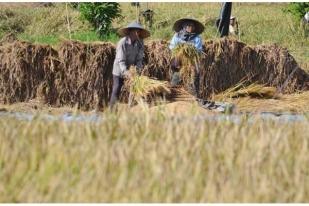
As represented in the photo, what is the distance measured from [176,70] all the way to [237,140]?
4.92 meters

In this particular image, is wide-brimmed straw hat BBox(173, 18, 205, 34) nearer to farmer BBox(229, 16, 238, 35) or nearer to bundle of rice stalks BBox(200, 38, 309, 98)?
bundle of rice stalks BBox(200, 38, 309, 98)

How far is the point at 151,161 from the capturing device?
4203mm

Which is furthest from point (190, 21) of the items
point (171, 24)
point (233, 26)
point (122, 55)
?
point (171, 24)

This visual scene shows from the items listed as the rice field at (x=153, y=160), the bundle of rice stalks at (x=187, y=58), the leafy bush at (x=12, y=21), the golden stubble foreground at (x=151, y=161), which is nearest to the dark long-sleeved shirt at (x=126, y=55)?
the bundle of rice stalks at (x=187, y=58)

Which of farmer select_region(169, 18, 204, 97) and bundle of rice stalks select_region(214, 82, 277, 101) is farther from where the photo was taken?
bundle of rice stalks select_region(214, 82, 277, 101)

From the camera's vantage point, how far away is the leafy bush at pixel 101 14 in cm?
1722

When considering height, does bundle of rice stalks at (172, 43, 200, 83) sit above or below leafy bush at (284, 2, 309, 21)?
below

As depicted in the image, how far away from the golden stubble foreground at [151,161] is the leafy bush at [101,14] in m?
12.0

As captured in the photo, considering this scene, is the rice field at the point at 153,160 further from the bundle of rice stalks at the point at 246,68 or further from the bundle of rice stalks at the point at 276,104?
the bundle of rice stalks at the point at 246,68

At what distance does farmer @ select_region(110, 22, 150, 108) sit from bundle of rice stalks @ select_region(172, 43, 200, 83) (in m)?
0.60

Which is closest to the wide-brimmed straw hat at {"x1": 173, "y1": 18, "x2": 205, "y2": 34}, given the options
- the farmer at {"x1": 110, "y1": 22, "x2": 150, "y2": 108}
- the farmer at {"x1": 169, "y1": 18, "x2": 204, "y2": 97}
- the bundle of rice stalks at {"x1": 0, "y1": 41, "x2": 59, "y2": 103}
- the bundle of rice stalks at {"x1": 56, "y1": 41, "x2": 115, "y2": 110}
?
the farmer at {"x1": 169, "y1": 18, "x2": 204, "y2": 97}

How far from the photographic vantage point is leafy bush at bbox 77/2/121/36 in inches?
678

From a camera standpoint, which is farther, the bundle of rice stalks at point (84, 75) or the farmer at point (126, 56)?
the bundle of rice stalks at point (84, 75)

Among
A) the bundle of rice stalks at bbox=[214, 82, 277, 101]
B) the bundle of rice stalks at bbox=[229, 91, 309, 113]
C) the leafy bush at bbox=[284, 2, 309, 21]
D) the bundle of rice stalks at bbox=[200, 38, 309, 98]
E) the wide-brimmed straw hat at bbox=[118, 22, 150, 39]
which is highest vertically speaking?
the leafy bush at bbox=[284, 2, 309, 21]
